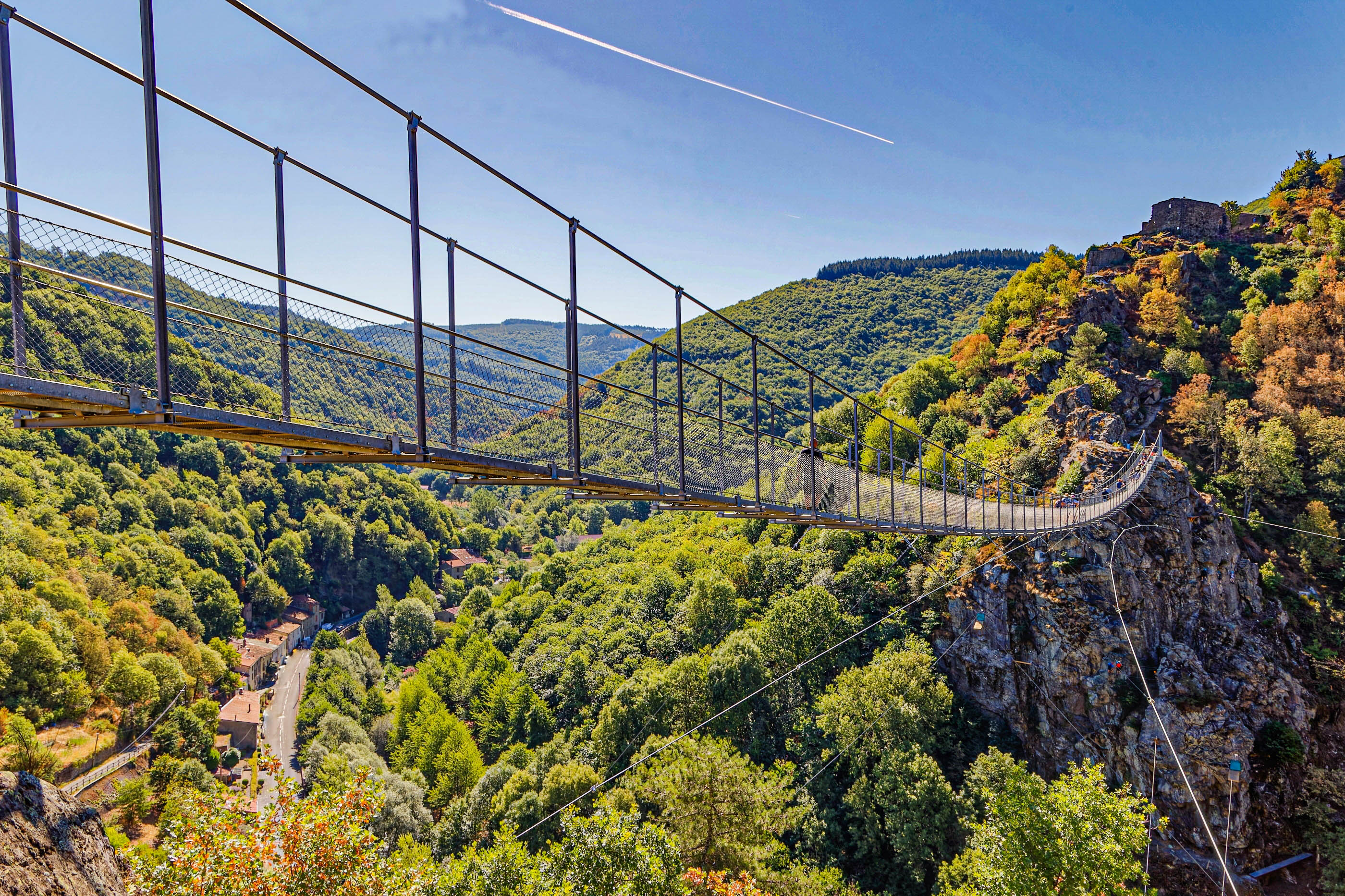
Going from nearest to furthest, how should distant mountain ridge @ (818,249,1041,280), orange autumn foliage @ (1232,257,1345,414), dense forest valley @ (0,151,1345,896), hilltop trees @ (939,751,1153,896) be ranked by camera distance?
hilltop trees @ (939,751,1153,896) < dense forest valley @ (0,151,1345,896) < orange autumn foliage @ (1232,257,1345,414) < distant mountain ridge @ (818,249,1041,280)

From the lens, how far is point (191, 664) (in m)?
37.0

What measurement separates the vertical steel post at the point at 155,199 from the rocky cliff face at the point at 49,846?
4.07 metres

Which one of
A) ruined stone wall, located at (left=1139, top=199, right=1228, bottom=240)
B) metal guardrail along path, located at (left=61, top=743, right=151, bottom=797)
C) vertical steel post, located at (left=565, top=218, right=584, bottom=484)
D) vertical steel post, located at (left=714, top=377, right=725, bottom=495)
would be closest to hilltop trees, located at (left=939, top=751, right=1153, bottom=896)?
vertical steel post, located at (left=714, top=377, right=725, bottom=495)

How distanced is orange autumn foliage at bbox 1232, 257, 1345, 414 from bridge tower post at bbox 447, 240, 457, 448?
29940 mm

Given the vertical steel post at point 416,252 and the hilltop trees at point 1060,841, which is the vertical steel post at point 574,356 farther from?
the hilltop trees at point 1060,841

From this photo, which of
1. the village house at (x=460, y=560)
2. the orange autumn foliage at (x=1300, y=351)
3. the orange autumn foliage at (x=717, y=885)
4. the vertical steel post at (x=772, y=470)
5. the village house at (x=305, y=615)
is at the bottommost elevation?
the village house at (x=305, y=615)

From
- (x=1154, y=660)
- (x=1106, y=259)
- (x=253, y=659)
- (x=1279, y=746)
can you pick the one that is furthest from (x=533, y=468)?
(x=253, y=659)

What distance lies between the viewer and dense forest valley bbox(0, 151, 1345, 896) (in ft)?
39.5

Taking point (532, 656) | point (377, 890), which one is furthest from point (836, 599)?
point (377, 890)

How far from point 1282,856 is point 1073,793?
894 centimetres

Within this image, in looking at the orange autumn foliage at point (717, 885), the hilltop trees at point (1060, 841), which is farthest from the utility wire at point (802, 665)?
the hilltop trees at point (1060, 841)

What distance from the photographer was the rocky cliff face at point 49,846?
452 centimetres

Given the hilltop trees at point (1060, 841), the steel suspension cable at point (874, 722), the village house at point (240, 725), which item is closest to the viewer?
the hilltop trees at point (1060, 841)

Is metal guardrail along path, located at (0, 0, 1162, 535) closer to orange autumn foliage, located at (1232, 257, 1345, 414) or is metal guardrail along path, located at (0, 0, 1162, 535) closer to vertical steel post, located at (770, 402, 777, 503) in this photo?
vertical steel post, located at (770, 402, 777, 503)
